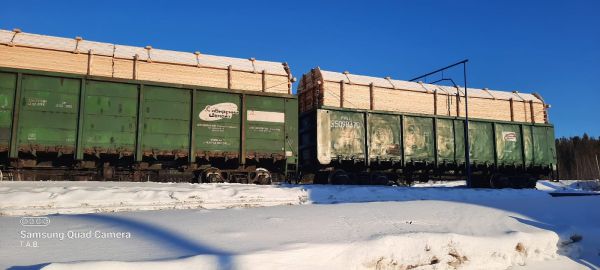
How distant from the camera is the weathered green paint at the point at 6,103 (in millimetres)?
10984

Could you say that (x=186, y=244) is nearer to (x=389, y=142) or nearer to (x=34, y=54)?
(x=34, y=54)

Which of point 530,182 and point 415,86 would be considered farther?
point 530,182

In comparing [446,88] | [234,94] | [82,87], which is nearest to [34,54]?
[82,87]

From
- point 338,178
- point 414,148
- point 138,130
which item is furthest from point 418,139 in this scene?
point 138,130

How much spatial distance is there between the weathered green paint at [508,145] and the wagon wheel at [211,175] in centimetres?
1234

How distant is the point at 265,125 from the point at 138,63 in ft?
14.0

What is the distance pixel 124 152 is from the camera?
12031 mm

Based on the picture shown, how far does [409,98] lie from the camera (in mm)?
17250

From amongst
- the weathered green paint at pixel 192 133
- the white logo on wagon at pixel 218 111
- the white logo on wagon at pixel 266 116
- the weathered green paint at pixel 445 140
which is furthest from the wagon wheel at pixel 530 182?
the weathered green paint at pixel 192 133

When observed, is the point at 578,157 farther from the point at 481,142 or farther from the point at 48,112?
the point at 48,112

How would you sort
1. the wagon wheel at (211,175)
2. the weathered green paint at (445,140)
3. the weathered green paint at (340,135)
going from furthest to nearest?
1. the weathered green paint at (445,140)
2. the weathered green paint at (340,135)
3. the wagon wheel at (211,175)

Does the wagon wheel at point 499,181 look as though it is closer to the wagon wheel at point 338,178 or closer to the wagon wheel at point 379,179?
the wagon wheel at point 379,179

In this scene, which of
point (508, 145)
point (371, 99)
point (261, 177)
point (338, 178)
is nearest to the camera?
point (261, 177)

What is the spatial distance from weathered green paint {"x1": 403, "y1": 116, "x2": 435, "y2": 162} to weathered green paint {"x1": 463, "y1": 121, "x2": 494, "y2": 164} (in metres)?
2.20
